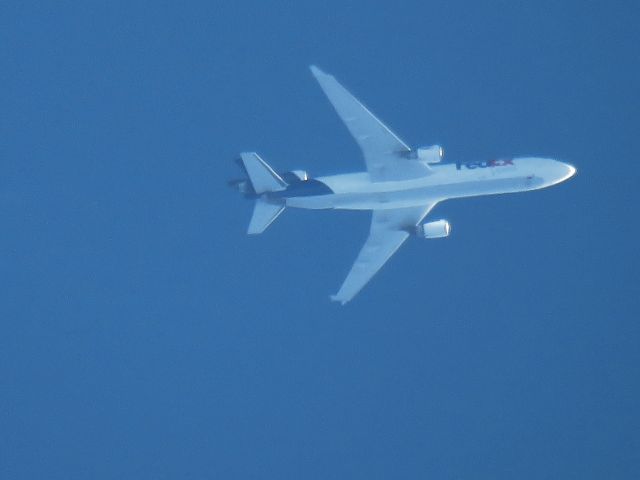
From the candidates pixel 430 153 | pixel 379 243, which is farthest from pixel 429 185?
pixel 379 243

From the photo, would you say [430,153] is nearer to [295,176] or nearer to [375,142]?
[375,142]

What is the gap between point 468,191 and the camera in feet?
113

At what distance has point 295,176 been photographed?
113ft

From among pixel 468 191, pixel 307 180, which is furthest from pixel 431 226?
pixel 307 180

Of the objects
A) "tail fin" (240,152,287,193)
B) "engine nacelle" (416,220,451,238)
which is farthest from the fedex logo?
"tail fin" (240,152,287,193)

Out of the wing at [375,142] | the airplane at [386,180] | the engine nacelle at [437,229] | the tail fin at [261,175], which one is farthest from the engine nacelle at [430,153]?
the tail fin at [261,175]

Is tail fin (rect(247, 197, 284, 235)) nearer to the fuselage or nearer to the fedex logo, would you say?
the fuselage

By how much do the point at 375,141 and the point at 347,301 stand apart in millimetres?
5406

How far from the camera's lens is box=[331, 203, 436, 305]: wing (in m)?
35.7

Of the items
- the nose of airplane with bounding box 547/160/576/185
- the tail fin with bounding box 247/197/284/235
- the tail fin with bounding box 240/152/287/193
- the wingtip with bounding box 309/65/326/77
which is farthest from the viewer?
the tail fin with bounding box 247/197/284/235

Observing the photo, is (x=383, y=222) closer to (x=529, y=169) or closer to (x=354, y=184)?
(x=354, y=184)

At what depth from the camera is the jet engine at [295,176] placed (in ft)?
113

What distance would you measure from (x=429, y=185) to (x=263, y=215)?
5.01 meters

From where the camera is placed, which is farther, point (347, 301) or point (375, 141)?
point (347, 301)
